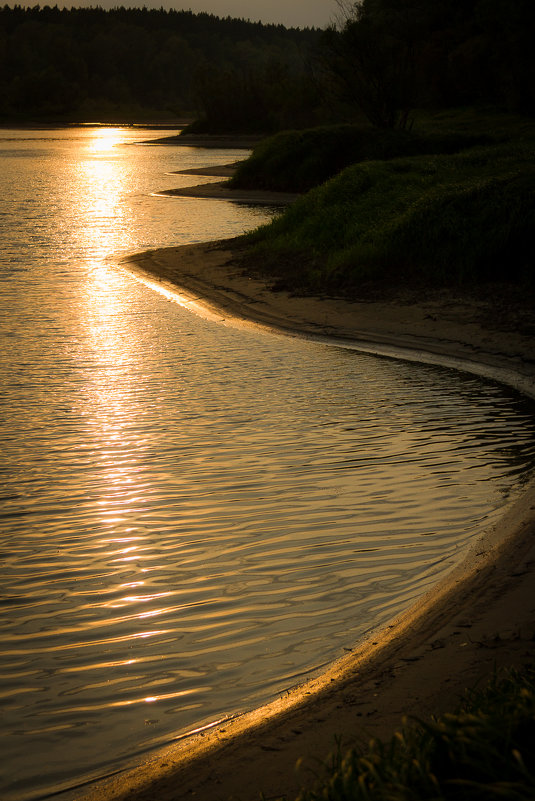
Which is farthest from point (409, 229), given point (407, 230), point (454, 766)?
point (454, 766)

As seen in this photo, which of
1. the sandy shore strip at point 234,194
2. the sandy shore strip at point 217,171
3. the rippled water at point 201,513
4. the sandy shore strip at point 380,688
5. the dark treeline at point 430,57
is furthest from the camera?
the sandy shore strip at point 217,171

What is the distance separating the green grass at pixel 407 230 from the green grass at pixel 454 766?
1324 centimetres

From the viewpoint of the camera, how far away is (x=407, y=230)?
17609 mm

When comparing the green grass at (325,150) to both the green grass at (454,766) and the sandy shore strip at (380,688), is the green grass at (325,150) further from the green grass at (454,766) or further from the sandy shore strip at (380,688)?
the green grass at (454,766)

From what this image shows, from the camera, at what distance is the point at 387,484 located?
25.1 ft

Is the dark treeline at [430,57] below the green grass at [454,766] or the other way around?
the other way around

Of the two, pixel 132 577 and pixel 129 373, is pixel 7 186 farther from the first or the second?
pixel 132 577

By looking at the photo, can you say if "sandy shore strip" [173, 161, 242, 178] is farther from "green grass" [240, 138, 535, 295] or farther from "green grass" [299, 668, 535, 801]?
"green grass" [299, 668, 535, 801]

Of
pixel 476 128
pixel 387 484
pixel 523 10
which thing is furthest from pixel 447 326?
pixel 523 10

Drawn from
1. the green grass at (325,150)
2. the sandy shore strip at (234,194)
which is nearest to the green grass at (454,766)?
the sandy shore strip at (234,194)

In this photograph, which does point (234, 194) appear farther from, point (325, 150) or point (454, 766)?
point (454, 766)

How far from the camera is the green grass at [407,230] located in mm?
15992

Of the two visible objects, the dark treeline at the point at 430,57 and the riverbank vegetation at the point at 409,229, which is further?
the dark treeline at the point at 430,57

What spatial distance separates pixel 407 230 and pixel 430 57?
1729 inches
